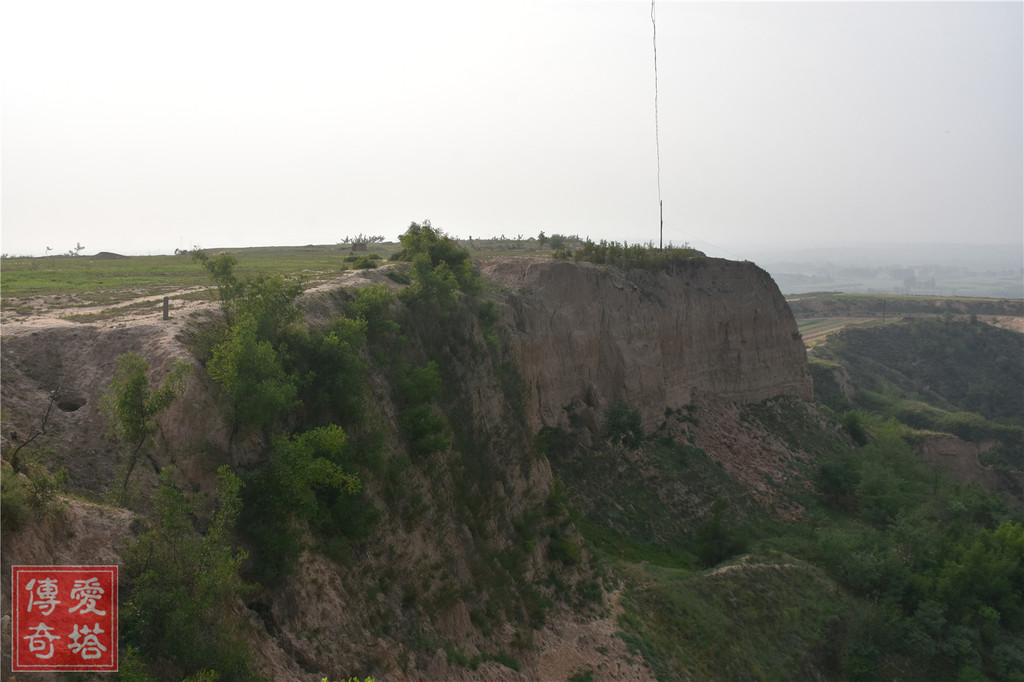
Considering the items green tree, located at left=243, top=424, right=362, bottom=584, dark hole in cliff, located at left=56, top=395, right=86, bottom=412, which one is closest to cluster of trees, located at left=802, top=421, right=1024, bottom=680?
green tree, located at left=243, top=424, right=362, bottom=584

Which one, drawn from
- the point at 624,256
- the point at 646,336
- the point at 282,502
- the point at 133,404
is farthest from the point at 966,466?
the point at 133,404

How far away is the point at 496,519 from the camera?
18266mm

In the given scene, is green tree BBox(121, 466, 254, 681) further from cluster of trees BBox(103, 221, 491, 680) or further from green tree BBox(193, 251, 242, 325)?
green tree BBox(193, 251, 242, 325)

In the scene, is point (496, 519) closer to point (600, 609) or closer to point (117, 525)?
point (600, 609)

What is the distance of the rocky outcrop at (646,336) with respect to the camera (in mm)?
28281

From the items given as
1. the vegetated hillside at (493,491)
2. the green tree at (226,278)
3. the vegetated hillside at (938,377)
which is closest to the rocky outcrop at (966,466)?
the vegetated hillside at (938,377)

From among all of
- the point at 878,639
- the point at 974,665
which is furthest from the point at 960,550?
the point at 878,639

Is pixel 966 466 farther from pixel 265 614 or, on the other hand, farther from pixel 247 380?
pixel 247 380

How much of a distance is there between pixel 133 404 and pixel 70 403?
2.47m

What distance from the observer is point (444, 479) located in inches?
664

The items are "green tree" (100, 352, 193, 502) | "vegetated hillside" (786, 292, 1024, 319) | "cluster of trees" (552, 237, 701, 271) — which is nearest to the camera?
"green tree" (100, 352, 193, 502)

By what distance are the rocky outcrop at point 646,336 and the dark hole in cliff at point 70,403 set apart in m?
16.4

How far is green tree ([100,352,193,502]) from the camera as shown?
376 inches

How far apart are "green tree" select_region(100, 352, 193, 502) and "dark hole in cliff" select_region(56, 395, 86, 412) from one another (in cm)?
152
